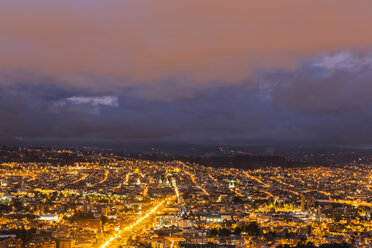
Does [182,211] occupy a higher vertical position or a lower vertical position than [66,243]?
higher

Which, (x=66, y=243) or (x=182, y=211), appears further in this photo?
(x=182, y=211)

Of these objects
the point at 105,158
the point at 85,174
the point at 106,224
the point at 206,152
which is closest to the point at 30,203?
the point at 106,224

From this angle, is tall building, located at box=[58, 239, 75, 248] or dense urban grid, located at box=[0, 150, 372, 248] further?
dense urban grid, located at box=[0, 150, 372, 248]

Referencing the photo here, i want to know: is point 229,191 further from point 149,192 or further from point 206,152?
point 206,152

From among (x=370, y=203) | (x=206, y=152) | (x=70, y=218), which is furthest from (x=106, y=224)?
(x=206, y=152)

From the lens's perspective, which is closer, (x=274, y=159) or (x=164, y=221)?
(x=164, y=221)

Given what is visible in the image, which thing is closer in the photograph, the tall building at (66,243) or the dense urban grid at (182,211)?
the tall building at (66,243)

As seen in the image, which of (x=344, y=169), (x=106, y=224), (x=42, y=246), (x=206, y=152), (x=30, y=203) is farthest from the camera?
(x=206, y=152)

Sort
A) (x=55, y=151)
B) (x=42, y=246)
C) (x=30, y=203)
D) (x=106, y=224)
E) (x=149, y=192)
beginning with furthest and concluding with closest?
(x=55, y=151)
(x=149, y=192)
(x=30, y=203)
(x=106, y=224)
(x=42, y=246)
